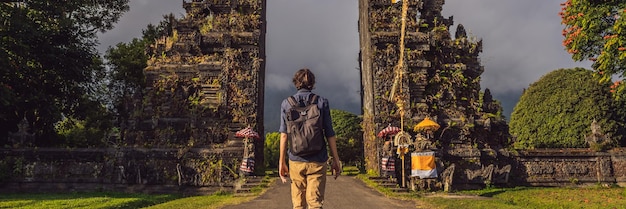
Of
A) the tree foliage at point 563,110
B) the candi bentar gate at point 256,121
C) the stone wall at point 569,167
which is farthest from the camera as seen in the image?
the tree foliage at point 563,110

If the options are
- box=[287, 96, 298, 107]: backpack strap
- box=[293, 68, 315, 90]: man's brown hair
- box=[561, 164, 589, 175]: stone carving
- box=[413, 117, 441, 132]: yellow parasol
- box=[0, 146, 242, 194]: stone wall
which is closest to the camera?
box=[287, 96, 298, 107]: backpack strap

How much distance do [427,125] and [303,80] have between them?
44.2ft

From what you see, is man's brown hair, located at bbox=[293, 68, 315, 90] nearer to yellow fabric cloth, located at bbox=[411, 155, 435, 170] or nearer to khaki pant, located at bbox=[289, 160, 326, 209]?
khaki pant, located at bbox=[289, 160, 326, 209]

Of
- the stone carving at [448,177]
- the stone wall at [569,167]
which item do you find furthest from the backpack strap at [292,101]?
the stone wall at [569,167]

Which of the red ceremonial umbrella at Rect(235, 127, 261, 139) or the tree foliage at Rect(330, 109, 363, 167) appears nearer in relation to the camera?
Answer: the red ceremonial umbrella at Rect(235, 127, 261, 139)

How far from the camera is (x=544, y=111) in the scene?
31.7 m

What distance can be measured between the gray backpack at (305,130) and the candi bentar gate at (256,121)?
11184 mm

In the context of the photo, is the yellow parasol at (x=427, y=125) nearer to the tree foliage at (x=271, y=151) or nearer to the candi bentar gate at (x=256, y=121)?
the candi bentar gate at (x=256, y=121)

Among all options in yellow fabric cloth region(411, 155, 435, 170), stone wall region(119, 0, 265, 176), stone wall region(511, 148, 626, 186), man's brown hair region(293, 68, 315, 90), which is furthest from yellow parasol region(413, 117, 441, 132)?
man's brown hair region(293, 68, 315, 90)

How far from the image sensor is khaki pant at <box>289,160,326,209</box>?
476cm

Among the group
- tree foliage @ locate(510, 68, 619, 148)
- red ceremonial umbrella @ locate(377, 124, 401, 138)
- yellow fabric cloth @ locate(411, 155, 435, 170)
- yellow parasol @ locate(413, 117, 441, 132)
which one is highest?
tree foliage @ locate(510, 68, 619, 148)

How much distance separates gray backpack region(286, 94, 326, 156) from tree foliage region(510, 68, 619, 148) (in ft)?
94.9

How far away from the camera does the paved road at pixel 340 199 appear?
11.3 meters

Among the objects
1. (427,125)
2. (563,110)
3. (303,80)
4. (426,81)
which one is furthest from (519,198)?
(563,110)
